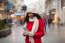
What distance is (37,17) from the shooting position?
550 cm

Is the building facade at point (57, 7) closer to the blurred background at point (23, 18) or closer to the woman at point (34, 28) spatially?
the blurred background at point (23, 18)

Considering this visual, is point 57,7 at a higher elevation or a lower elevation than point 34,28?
higher

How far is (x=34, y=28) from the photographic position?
5301mm

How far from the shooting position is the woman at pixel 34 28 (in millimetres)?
5316

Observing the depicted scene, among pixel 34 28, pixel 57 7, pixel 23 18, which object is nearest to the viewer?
pixel 34 28

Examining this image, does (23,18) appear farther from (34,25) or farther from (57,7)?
(57,7)

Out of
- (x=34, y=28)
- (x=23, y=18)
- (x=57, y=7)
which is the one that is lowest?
(x=23, y=18)

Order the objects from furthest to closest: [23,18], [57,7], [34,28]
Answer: [57,7] < [23,18] < [34,28]

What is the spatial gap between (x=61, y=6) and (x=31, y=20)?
4427cm

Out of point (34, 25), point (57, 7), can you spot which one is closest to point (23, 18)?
point (34, 25)

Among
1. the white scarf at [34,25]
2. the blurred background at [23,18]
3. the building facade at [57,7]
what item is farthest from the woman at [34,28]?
the building facade at [57,7]

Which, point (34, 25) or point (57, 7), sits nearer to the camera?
point (34, 25)

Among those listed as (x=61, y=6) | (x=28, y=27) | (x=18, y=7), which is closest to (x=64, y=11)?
(x=61, y=6)

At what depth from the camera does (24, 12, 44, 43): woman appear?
209 inches
